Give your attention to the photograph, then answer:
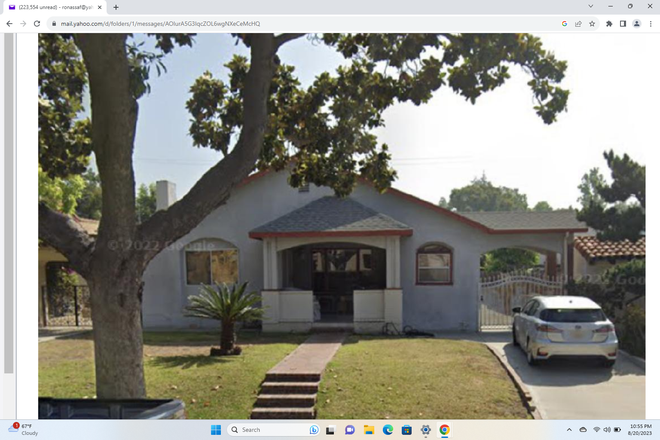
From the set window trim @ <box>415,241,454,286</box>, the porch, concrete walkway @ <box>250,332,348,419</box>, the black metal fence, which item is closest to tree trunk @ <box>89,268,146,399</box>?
concrete walkway @ <box>250,332,348,419</box>

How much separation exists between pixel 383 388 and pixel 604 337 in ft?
9.95

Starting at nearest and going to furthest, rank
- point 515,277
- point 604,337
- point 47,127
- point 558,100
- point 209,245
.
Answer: point 558,100
point 604,337
point 47,127
point 515,277
point 209,245

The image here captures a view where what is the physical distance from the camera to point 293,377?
631 centimetres

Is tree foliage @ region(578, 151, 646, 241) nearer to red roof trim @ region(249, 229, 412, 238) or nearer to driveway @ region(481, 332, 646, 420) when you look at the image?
driveway @ region(481, 332, 646, 420)

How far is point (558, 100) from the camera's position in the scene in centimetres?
469

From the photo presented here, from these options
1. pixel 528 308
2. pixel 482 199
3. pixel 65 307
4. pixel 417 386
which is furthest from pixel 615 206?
pixel 482 199

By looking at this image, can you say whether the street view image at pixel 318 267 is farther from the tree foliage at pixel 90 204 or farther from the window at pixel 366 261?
the tree foliage at pixel 90 204

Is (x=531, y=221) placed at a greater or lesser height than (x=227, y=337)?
greater

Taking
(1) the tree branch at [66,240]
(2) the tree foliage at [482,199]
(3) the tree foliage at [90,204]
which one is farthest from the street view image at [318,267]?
(3) the tree foliage at [90,204]

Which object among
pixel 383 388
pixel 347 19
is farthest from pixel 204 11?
pixel 383 388

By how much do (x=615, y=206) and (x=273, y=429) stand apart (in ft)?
26.2

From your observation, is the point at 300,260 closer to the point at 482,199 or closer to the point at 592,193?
the point at 592,193

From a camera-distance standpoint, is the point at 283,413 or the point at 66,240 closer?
the point at 66,240

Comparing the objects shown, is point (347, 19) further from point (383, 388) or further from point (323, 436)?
point (383, 388)
